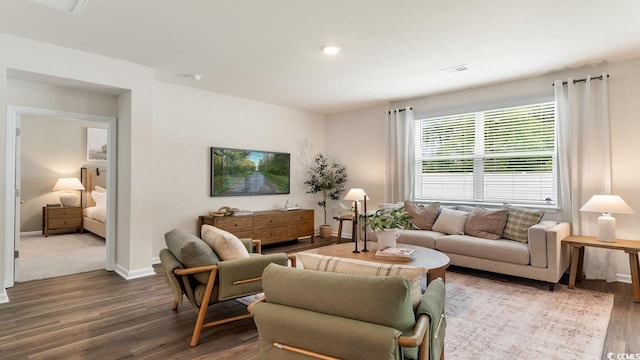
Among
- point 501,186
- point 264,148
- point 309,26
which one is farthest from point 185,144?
point 501,186

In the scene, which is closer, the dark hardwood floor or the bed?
the dark hardwood floor

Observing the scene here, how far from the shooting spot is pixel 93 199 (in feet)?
25.0

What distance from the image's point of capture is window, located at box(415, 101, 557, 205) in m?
4.53

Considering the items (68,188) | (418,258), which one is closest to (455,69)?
(418,258)

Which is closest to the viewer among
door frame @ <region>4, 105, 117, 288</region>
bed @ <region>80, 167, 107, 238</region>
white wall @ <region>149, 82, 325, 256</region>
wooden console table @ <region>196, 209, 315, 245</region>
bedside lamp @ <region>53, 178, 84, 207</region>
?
door frame @ <region>4, 105, 117, 288</region>

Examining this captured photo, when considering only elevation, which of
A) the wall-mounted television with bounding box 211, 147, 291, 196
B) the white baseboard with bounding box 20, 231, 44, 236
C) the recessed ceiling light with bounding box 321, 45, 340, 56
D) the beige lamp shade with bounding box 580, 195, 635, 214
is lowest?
the white baseboard with bounding box 20, 231, 44, 236

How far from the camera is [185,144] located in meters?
5.06

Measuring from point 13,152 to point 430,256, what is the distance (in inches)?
184

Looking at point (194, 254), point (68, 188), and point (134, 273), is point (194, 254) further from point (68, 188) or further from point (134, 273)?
point (68, 188)

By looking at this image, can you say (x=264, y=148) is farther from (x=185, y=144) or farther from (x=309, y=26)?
(x=309, y=26)

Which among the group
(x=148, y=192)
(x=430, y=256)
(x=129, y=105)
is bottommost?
(x=430, y=256)

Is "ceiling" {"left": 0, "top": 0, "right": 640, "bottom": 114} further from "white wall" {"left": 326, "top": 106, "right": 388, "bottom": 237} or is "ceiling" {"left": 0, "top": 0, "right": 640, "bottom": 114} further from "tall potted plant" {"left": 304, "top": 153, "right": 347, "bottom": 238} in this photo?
"tall potted plant" {"left": 304, "top": 153, "right": 347, "bottom": 238}

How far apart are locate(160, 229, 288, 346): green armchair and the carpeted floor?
2689 millimetres

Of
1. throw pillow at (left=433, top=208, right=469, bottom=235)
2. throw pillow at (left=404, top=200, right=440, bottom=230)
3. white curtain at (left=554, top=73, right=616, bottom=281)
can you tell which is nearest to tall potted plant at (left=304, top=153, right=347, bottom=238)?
throw pillow at (left=404, top=200, right=440, bottom=230)
